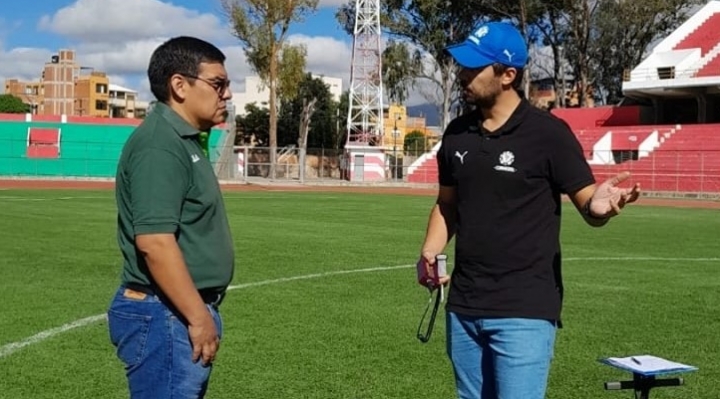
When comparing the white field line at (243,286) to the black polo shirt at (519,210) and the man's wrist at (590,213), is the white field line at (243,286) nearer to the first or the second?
the black polo shirt at (519,210)

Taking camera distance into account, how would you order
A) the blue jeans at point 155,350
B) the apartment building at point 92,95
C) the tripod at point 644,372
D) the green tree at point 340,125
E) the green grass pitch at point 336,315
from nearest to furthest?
the blue jeans at point 155,350 < the tripod at point 644,372 < the green grass pitch at point 336,315 < the green tree at point 340,125 < the apartment building at point 92,95

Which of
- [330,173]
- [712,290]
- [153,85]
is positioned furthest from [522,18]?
[153,85]

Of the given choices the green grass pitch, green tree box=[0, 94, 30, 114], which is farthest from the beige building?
the green grass pitch

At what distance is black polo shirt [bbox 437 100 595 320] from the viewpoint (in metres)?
3.87

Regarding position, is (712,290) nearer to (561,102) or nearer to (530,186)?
(530,186)

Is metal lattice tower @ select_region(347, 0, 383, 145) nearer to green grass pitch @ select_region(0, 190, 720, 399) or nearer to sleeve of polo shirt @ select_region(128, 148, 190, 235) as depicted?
green grass pitch @ select_region(0, 190, 720, 399)

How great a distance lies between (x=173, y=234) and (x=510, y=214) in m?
1.44

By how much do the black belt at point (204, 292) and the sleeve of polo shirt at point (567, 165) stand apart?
1.49 metres

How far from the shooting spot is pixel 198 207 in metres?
3.46

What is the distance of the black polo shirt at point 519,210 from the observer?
3.87m

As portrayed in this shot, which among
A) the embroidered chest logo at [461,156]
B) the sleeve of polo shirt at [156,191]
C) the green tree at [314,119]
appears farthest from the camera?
the green tree at [314,119]

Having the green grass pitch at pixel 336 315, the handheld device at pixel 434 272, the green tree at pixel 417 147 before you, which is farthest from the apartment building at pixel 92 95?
the handheld device at pixel 434 272

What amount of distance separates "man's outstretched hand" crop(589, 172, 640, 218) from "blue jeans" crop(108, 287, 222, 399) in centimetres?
172

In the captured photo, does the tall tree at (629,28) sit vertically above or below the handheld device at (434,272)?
above
